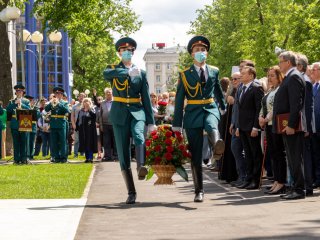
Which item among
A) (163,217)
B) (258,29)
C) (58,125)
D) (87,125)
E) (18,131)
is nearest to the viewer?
(163,217)

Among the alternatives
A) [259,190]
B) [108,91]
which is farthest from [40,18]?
[259,190]

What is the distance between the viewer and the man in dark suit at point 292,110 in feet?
40.9

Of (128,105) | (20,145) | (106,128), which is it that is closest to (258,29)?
(106,128)

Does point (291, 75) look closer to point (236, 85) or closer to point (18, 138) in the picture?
point (236, 85)

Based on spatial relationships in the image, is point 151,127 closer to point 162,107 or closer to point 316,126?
point 316,126

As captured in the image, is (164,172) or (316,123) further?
(316,123)

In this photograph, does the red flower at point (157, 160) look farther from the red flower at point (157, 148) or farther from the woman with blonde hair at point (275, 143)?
the woman with blonde hair at point (275, 143)

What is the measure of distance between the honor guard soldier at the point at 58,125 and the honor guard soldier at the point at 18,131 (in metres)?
0.80

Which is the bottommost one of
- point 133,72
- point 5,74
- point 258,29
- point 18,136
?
point 18,136

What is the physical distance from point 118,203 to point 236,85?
15.1ft

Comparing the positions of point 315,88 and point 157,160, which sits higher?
point 315,88

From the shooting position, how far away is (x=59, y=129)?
86.0 feet

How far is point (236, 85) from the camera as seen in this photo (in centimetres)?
1642

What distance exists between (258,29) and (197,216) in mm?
46185
